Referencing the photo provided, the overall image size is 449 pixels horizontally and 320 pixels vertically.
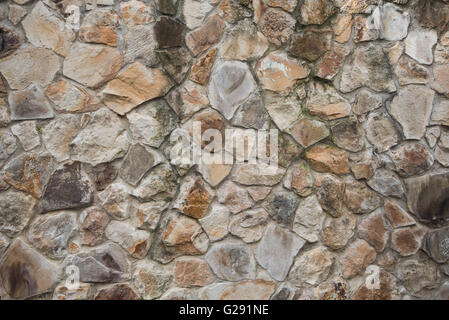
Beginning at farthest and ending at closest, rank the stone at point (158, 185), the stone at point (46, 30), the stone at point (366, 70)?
the stone at point (366, 70)
the stone at point (158, 185)
the stone at point (46, 30)

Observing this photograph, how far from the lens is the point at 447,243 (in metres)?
2.04

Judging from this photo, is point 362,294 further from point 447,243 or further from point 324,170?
point 324,170

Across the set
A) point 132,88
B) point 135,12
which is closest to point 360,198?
point 132,88

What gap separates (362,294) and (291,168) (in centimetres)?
80

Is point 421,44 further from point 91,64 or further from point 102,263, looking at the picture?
point 102,263

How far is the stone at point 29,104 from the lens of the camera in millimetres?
1742

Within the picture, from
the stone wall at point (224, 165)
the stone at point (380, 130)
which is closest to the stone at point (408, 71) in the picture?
the stone wall at point (224, 165)

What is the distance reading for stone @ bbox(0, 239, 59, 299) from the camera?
176cm

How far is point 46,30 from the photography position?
5.71 feet

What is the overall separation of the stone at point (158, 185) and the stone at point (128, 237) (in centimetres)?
17

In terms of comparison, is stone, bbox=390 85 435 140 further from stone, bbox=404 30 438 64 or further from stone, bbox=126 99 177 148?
stone, bbox=126 99 177 148

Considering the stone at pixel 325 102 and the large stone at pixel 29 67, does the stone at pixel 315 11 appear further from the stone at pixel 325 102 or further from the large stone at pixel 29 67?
the large stone at pixel 29 67

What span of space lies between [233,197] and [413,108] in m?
1.10

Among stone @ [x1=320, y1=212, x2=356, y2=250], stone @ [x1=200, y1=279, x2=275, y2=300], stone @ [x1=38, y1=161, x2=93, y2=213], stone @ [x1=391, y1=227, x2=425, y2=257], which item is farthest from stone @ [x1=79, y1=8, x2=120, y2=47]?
stone @ [x1=391, y1=227, x2=425, y2=257]
